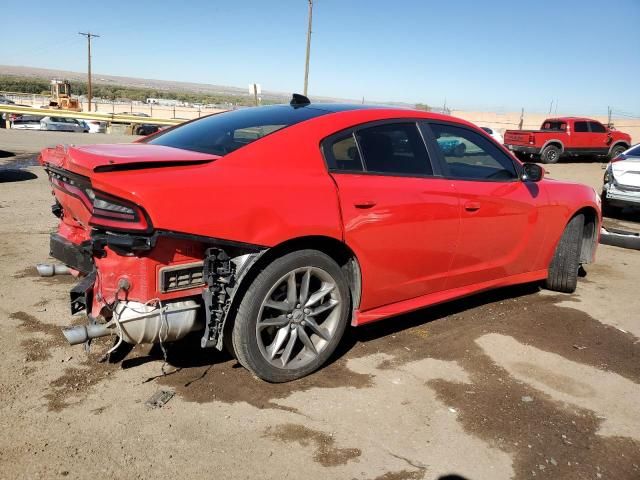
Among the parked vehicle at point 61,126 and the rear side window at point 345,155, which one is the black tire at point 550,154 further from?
the parked vehicle at point 61,126

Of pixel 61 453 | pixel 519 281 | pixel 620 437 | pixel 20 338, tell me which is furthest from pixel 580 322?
pixel 20 338

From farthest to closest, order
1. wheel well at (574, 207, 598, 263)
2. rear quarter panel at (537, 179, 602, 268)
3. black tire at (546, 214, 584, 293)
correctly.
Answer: wheel well at (574, 207, 598, 263) < black tire at (546, 214, 584, 293) < rear quarter panel at (537, 179, 602, 268)

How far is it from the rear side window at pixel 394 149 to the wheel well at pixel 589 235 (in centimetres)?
218

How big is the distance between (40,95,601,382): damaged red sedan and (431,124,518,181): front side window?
0.01 m

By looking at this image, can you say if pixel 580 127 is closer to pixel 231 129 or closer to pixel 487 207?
pixel 487 207

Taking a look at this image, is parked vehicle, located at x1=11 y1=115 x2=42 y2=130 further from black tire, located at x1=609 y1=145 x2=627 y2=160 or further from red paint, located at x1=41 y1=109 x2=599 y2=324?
red paint, located at x1=41 y1=109 x2=599 y2=324

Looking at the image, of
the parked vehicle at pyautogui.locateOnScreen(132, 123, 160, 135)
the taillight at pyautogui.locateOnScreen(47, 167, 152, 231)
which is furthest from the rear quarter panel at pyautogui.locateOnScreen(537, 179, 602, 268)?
the parked vehicle at pyautogui.locateOnScreen(132, 123, 160, 135)

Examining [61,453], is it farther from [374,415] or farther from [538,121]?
[538,121]

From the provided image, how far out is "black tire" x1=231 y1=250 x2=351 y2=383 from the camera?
2.89m

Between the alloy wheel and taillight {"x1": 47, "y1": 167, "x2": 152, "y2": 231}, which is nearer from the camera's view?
taillight {"x1": 47, "y1": 167, "x2": 152, "y2": 231}

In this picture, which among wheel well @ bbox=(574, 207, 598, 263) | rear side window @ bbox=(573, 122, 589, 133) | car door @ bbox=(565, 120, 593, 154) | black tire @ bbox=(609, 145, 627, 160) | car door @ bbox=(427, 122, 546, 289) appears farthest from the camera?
black tire @ bbox=(609, 145, 627, 160)

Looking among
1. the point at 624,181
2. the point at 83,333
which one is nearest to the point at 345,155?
the point at 83,333

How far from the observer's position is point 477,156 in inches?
161

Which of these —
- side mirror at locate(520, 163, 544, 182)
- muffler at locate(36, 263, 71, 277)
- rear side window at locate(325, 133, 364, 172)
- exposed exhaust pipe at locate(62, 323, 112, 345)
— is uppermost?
rear side window at locate(325, 133, 364, 172)
